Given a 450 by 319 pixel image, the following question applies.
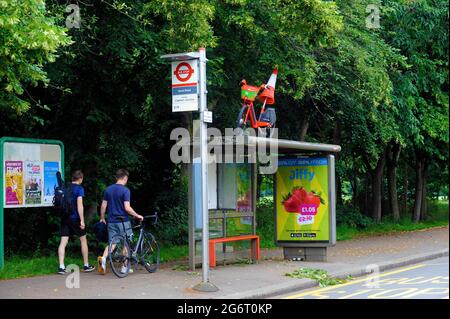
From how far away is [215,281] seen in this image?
1139 cm

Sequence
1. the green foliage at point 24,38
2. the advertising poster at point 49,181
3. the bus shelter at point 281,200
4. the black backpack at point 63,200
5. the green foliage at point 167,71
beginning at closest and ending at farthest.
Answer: the green foliage at point 24,38 < the black backpack at point 63,200 < the green foliage at point 167,71 < the advertising poster at point 49,181 < the bus shelter at point 281,200

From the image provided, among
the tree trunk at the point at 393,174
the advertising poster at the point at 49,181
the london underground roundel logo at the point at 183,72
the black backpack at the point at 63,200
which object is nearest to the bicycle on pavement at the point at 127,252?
the black backpack at the point at 63,200

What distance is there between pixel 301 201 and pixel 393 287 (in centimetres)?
404

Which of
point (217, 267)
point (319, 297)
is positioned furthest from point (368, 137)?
point (319, 297)

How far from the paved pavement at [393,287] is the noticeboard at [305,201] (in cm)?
170

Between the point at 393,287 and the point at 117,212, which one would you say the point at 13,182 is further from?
the point at 393,287

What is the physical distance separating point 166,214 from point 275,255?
385 centimetres

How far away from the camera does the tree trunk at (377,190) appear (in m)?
27.7

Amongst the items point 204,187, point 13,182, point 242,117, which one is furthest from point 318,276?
point 13,182

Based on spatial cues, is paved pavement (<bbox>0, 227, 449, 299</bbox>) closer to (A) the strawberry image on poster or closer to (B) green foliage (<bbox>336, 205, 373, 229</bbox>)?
(A) the strawberry image on poster

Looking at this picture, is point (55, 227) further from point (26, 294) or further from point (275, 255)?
point (26, 294)

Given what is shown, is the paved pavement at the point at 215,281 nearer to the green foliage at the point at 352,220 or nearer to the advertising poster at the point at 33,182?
the advertising poster at the point at 33,182

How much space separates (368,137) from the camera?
72.9 feet

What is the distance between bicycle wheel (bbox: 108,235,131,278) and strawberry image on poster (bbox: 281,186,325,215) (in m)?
4.41
